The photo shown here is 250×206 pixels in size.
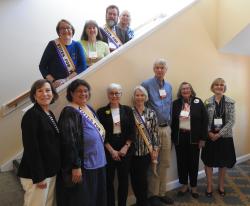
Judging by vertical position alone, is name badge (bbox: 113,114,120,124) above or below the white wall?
below

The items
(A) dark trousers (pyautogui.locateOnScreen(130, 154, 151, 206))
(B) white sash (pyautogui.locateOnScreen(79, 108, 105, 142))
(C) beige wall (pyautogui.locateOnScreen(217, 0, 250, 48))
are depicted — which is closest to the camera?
(B) white sash (pyautogui.locateOnScreen(79, 108, 105, 142))

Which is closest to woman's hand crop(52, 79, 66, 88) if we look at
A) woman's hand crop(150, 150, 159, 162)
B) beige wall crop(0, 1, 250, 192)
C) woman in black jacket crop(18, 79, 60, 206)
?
beige wall crop(0, 1, 250, 192)

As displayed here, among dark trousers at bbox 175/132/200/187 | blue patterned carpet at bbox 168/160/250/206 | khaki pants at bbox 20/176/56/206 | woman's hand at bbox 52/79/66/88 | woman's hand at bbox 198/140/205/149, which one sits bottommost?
blue patterned carpet at bbox 168/160/250/206

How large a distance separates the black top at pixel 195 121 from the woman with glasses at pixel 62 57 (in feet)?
4.05

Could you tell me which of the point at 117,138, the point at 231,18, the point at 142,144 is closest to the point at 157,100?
the point at 142,144

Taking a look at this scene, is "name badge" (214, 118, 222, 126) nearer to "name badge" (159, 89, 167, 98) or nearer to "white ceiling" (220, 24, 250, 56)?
"name badge" (159, 89, 167, 98)

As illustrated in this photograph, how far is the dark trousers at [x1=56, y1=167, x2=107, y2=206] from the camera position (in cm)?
212

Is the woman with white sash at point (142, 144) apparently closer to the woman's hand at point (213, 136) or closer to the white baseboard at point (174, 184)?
the white baseboard at point (174, 184)

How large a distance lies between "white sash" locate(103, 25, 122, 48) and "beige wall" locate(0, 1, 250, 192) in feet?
1.06

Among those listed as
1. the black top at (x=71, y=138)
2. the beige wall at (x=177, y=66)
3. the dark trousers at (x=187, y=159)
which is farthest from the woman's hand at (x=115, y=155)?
the dark trousers at (x=187, y=159)

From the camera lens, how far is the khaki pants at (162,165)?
293 cm

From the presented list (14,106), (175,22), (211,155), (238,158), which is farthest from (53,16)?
(238,158)

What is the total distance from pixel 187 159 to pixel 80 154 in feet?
4.93

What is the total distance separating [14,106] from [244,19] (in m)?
3.24
